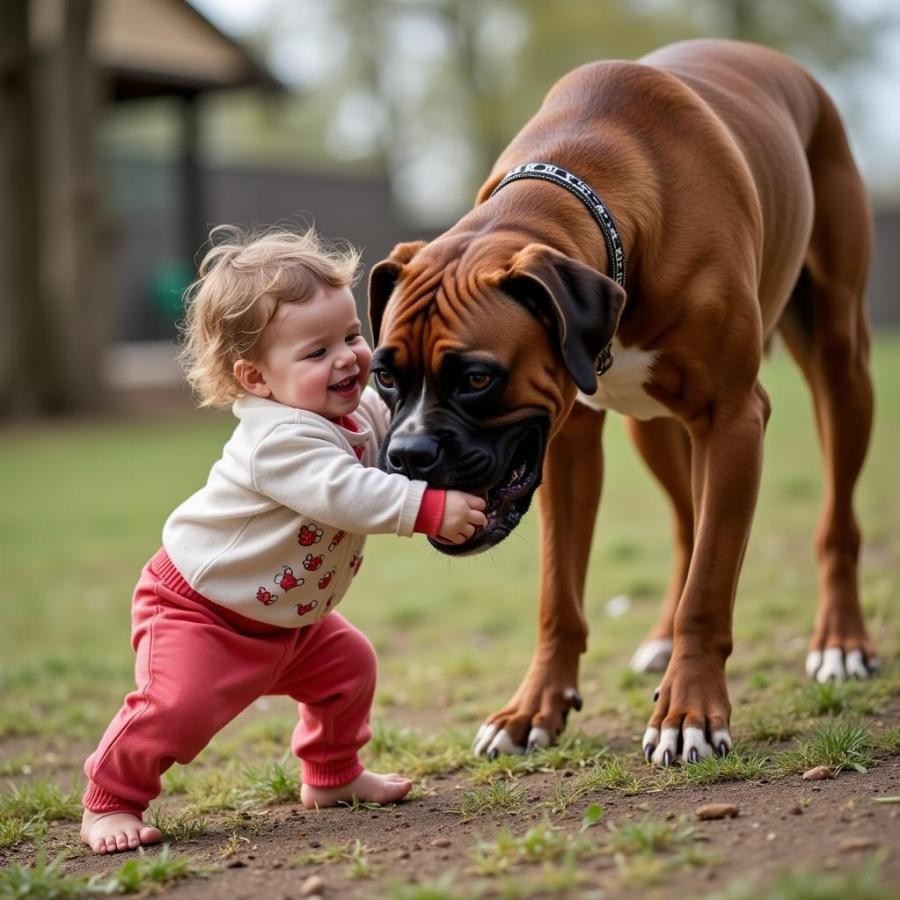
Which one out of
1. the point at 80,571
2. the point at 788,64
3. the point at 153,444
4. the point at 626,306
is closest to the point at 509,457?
the point at 626,306

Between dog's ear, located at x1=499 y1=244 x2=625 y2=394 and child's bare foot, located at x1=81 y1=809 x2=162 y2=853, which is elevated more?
Answer: dog's ear, located at x1=499 y1=244 x2=625 y2=394

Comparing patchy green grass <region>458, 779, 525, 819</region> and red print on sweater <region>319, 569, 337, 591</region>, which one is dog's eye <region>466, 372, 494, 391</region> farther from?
patchy green grass <region>458, 779, 525, 819</region>

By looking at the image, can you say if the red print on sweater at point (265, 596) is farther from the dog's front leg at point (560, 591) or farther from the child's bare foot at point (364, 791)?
the dog's front leg at point (560, 591)

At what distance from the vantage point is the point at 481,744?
425cm

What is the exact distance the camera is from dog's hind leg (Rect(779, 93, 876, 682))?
17.0ft

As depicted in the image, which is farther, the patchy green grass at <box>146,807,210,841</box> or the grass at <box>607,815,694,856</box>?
the patchy green grass at <box>146,807,210,841</box>

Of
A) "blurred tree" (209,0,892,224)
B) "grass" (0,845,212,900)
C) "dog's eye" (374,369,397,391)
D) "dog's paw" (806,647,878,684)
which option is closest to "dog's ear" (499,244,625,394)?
"dog's eye" (374,369,397,391)

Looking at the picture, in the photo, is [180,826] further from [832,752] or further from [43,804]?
[832,752]

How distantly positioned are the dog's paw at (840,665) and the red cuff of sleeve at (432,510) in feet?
6.84

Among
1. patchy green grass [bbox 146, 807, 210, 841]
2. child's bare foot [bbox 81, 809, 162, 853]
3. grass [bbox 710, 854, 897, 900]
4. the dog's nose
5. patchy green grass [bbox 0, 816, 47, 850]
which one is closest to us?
grass [bbox 710, 854, 897, 900]

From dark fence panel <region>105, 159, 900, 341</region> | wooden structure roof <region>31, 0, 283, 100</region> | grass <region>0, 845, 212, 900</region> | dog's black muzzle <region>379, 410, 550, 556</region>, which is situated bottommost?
grass <region>0, 845, 212, 900</region>

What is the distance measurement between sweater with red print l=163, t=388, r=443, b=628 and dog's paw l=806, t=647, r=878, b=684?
6.70 feet

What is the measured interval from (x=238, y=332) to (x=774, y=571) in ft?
15.1

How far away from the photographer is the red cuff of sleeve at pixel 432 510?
3334 mm
